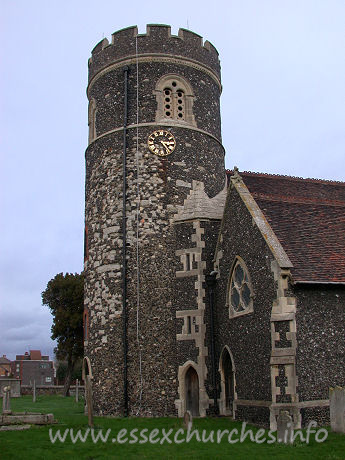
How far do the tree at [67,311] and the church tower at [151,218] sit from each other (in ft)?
43.2

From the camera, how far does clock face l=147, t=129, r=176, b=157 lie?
18656mm

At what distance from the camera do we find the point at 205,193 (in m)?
18.7

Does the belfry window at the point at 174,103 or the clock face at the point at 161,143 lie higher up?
the belfry window at the point at 174,103

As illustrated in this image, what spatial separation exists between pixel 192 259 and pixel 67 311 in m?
16.8

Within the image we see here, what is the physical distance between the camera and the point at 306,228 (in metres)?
15.2

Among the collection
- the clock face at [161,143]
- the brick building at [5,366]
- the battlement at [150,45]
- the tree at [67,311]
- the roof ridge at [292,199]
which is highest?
the battlement at [150,45]

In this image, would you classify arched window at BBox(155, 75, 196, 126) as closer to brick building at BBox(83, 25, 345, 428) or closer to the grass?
brick building at BBox(83, 25, 345, 428)

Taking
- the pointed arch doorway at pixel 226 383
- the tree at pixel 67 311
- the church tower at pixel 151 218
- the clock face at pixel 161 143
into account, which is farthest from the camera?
the tree at pixel 67 311

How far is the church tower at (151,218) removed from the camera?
55.0 ft

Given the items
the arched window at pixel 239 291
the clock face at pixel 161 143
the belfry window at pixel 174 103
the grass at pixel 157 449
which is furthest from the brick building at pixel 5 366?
the grass at pixel 157 449

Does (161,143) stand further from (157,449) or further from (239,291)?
(157,449)

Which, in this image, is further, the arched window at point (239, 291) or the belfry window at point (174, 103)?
the belfry window at point (174, 103)

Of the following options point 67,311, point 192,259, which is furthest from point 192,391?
point 67,311

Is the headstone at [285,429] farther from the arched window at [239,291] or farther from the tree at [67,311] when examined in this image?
the tree at [67,311]
